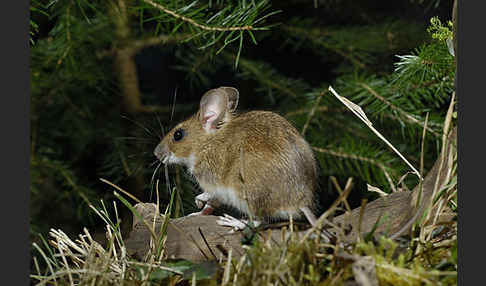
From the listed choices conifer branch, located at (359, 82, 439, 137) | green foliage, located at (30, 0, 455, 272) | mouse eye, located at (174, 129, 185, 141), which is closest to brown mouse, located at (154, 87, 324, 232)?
mouse eye, located at (174, 129, 185, 141)

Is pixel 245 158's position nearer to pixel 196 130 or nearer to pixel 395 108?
pixel 196 130

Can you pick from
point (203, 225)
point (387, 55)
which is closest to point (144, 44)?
Answer: point (387, 55)

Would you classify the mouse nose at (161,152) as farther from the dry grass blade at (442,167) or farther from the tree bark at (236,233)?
the dry grass blade at (442,167)

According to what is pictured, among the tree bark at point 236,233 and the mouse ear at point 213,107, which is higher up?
the mouse ear at point 213,107

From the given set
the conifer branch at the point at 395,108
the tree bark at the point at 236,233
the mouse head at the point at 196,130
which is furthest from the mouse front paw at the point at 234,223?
the conifer branch at the point at 395,108

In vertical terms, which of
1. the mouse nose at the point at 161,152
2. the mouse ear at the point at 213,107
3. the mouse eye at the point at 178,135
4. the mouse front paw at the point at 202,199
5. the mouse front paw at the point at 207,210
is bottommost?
the mouse front paw at the point at 207,210

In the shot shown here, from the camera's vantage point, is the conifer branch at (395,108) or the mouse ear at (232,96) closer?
the mouse ear at (232,96)

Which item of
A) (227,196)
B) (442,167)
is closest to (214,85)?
(227,196)

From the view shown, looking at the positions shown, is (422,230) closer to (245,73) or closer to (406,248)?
(406,248)

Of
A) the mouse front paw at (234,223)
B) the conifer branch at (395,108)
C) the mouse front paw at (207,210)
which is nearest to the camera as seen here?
the mouse front paw at (234,223)
